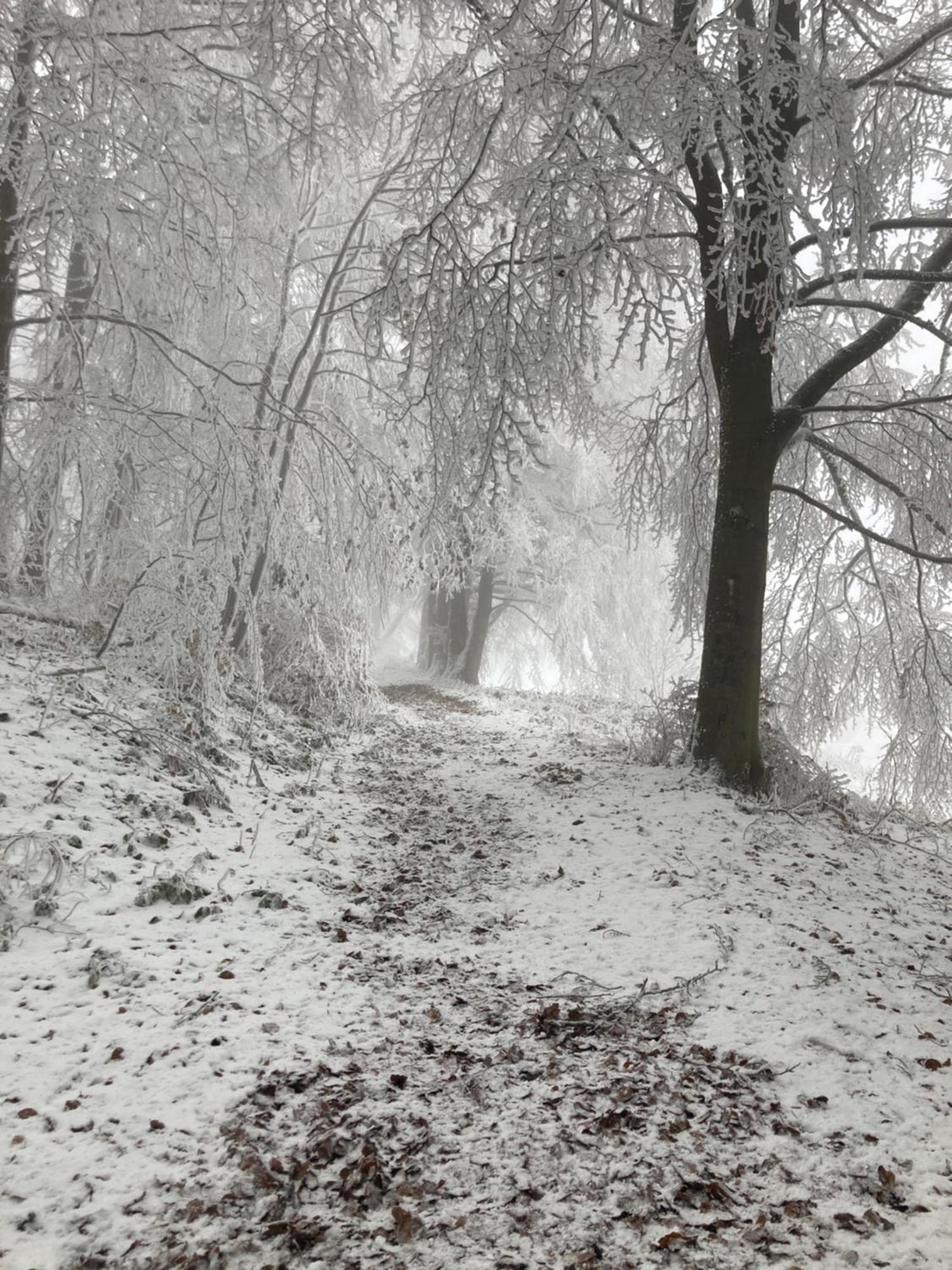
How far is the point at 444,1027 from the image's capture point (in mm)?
2820

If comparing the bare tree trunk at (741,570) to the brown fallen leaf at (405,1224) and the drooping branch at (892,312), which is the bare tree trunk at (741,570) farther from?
the brown fallen leaf at (405,1224)

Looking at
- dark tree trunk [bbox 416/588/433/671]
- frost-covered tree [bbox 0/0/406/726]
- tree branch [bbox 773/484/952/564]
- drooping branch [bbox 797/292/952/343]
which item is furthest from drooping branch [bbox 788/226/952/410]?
dark tree trunk [bbox 416/588/433/671]

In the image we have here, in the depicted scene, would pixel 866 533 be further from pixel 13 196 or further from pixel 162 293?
pixel 13 196

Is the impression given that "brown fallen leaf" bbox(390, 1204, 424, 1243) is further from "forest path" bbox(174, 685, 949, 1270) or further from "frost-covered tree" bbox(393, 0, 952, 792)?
"frost-covered tree" bbox(393, 0, 952, 792)

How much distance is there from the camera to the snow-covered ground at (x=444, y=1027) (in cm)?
187

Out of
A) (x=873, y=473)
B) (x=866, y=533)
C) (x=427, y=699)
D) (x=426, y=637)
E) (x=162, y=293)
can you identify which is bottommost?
(x=427, y=699)

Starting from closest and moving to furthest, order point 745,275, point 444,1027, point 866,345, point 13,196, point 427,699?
point 444,1027
point 745,275
point 13,196
point 866,345
point 427,699

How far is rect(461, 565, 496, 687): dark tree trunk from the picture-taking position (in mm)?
14320

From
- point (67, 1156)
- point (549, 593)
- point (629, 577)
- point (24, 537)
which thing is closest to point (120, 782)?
point (24, 537)

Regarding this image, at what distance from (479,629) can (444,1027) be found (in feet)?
38.7

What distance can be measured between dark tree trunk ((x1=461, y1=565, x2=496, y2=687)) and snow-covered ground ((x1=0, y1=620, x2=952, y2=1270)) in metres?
9.27

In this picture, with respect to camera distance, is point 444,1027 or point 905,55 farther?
point 905,55

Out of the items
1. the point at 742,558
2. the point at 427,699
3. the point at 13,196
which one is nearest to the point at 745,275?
the point at 742,558

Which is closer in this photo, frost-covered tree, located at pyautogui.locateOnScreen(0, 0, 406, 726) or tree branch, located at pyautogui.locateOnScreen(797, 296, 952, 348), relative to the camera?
frost-covered tree, located at pyautogui.locateOnScreen(0, 0, 406, 726)
